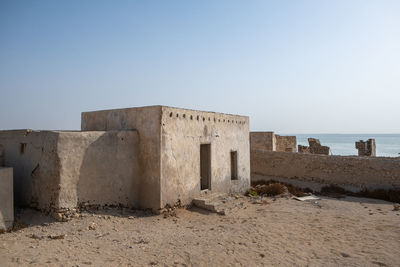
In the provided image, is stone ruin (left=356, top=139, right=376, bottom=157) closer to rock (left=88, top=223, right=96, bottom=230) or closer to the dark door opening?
the dark door opening

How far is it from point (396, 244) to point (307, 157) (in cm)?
891

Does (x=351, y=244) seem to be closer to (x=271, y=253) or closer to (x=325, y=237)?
(x=325, y=237)

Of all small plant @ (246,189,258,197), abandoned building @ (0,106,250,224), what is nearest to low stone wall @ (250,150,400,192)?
small plant @ (246,189,258,197)

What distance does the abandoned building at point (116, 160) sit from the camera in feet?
22.8

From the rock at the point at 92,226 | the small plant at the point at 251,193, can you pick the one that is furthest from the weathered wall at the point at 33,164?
the small plant at the point at 251,193

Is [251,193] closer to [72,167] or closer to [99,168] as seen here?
[99,168]

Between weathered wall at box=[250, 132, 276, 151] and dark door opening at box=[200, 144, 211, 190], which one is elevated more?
weathered wall at box=[250, 132, 276, 151]

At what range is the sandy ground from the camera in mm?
5098

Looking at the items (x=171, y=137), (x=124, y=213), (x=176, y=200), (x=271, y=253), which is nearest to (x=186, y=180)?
(x=176, y=200)

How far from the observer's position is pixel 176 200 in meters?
8.41

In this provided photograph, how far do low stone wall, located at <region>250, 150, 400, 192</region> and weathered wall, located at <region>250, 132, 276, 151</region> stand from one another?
2823mm

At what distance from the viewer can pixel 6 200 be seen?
20.2 feet

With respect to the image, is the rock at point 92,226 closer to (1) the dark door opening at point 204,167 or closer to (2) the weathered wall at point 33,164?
(2) the weathered wall at point 33,164

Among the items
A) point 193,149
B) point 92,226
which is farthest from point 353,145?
point 92,226
